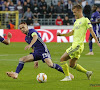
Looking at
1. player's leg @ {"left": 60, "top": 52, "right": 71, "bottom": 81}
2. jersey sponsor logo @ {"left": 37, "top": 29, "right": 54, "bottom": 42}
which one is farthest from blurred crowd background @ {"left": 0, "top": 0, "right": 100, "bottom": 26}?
player's leg @ {"left": 60, "top": 52, "right": 71, "bottom": 81}

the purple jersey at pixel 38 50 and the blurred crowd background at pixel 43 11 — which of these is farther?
the blurred crowd background at pixel 43 11

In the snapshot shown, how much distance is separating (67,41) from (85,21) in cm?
1701

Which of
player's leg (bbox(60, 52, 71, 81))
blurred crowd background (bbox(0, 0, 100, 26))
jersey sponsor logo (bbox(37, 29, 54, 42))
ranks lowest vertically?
jersey sponsor logo (bbox(37, 29, 54, 42))

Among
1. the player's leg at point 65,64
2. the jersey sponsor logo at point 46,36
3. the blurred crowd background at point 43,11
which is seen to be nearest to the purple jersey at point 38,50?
the player's leg at point 65,64

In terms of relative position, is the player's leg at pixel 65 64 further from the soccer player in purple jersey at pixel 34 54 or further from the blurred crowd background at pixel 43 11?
the blurred crowd background at pixel 43 11

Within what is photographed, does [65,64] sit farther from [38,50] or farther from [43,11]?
[43,11]

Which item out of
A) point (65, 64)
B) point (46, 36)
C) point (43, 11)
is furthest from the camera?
point (43, 11)

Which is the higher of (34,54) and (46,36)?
(34,54)

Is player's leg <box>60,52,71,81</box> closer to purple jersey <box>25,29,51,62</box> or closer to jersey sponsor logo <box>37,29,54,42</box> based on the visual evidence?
purple jersey <box>25,29,51,62</box>

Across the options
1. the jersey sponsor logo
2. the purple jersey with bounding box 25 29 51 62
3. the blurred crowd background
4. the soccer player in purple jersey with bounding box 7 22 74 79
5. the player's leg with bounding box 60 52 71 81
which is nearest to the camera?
the player's leg with bounding box 60 52 71 81

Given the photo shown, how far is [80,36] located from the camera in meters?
9.16

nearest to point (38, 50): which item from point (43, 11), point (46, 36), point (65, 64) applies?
point (65, 64)

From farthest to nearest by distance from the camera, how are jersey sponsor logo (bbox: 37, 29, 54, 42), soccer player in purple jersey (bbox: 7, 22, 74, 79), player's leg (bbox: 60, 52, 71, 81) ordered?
jersey sponsor logo (bbox: 37, 29, 54, 42) → soccer player in purple jersey (bbox: 7, 22, 74, 79) → player's leg (bbox: 60, 52, 71, 81)

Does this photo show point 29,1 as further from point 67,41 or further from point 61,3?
point 67,41
